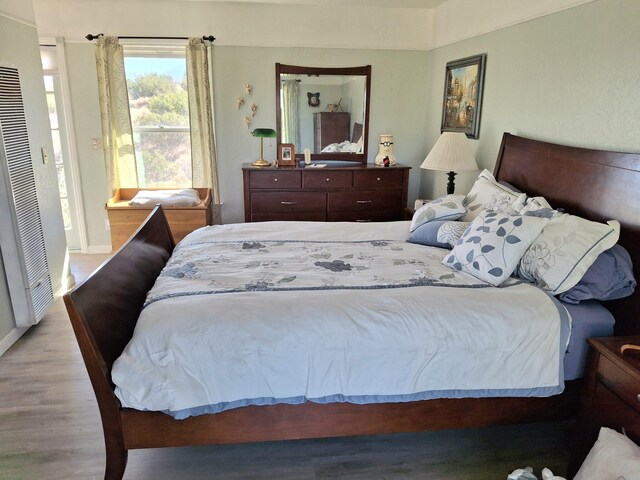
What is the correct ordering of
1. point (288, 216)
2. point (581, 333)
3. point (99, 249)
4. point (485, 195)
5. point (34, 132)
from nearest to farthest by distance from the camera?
point (581, 333) → point (485, 195) → point (34, 132) → point (288, 216) → point (99, 249)

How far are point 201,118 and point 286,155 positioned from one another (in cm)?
92

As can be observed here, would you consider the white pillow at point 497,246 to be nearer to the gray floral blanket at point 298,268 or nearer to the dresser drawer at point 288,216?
the gray floral blanket at point 298,268

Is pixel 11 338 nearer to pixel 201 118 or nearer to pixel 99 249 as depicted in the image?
pixel 99 249

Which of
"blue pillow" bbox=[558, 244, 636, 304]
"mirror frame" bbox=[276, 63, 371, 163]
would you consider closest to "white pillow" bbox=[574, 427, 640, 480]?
"blue pillow" bbox=[558, 244, 636, 304]

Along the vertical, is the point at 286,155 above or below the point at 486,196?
above

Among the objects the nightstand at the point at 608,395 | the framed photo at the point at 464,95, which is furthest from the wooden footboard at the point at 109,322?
the framed photo at the point at 464,95

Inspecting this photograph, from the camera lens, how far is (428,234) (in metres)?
2.79

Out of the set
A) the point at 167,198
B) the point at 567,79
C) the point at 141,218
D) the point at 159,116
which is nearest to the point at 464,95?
the point at 567,79

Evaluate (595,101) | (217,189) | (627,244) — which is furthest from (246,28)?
(627,244)

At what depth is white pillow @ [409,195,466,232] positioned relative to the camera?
2.87 meters

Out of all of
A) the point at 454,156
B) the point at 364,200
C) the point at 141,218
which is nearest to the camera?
the point at 454,156

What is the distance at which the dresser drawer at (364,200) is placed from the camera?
452 centimetres

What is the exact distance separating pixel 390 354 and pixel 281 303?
482 millimetres

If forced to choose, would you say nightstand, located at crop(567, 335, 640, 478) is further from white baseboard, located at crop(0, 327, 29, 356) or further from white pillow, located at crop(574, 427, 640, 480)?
white baseboard, located at crop(0, 327, 29, 356)
